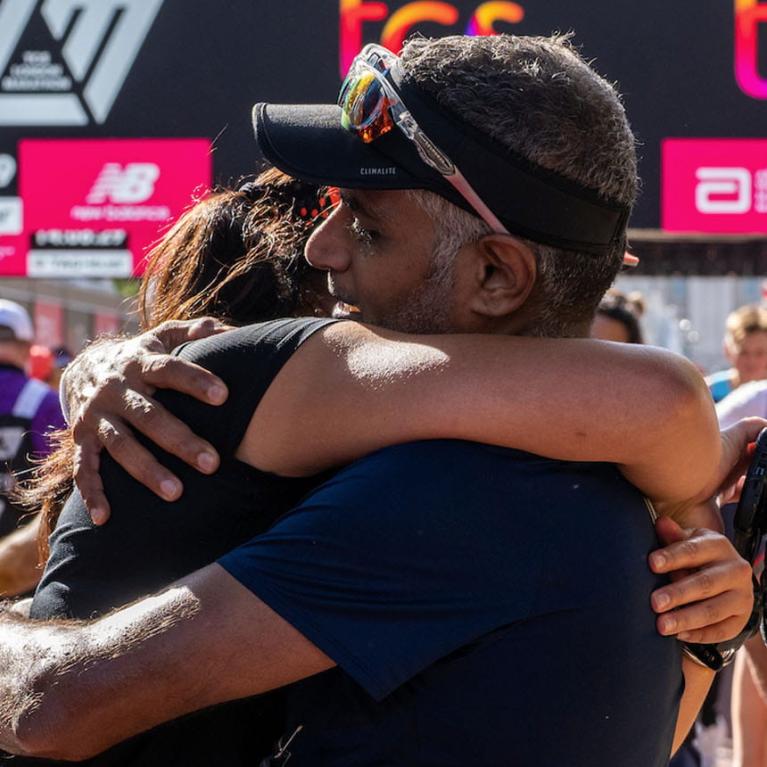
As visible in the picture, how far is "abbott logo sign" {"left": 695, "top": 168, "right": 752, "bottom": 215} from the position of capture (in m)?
7.19

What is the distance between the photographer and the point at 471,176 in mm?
1479

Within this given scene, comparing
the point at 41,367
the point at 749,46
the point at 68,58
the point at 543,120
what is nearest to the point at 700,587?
the point at 543,120

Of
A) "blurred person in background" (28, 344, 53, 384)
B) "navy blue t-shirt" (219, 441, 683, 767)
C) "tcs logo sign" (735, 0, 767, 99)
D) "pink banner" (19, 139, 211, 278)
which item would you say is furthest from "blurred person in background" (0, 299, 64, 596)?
"tcs logo sign" (735, 0, 767, 99)

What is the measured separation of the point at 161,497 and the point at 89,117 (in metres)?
6.48

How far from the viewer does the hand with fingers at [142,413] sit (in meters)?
1.40

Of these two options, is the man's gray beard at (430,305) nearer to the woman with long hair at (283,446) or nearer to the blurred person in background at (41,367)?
the woman with long hair at (283,446)

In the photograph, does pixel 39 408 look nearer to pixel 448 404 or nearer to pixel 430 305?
pixel 430 305

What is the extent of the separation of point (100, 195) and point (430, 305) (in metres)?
6.23

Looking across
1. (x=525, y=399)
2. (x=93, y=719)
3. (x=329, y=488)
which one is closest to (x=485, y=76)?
(x=525, y=399)

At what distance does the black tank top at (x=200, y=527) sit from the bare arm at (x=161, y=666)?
0.09 metres

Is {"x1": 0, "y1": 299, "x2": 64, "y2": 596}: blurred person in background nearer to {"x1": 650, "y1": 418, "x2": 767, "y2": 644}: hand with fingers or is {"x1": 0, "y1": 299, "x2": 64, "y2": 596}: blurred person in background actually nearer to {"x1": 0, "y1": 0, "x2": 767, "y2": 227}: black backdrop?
{"x1": 0, "y1": 0, "x2": 767, "y2": 227}: black backdrop

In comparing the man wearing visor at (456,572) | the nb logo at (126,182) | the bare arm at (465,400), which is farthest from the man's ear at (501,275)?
the nb logo at (126,182)

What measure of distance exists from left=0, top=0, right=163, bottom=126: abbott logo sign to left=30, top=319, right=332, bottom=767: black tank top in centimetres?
640

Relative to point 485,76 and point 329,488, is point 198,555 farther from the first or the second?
point 485,76
